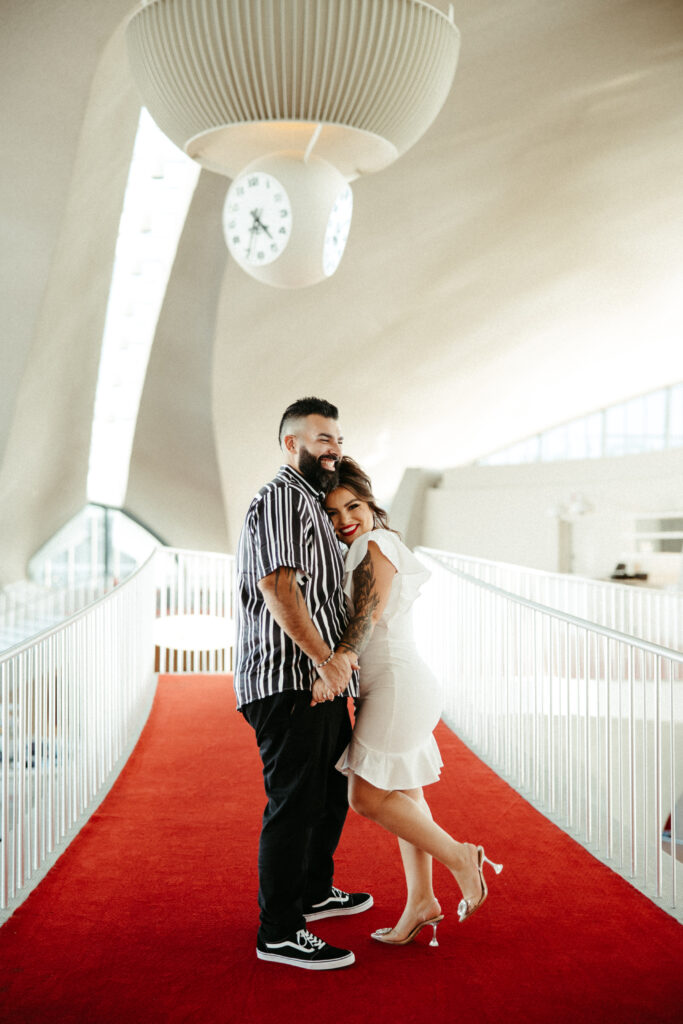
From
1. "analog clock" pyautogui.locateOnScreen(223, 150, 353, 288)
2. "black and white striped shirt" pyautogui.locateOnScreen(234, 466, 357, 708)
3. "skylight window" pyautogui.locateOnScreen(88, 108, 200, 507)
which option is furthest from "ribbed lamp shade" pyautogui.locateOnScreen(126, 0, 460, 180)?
"skylight window" pyautogui.locateOnScreen(88, 108, 200, 507)

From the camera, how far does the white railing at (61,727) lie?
3074mm

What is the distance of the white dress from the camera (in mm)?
2643

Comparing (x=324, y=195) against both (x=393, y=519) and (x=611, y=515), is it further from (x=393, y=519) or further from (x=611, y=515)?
(x=393, y=519)

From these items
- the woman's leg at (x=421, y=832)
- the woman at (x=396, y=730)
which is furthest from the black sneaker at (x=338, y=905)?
the woman's leg at (x=421, y=832)

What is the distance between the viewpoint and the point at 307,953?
2.48 meters

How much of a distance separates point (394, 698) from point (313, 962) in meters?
0.72

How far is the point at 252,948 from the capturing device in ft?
8.68

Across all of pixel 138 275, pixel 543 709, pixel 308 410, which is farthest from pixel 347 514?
pixel 138 275

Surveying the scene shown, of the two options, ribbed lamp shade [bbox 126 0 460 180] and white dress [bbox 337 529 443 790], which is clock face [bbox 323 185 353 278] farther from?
white dress [bbox 337 529 443 790]

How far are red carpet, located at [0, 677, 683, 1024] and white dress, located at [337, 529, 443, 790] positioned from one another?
51 cm

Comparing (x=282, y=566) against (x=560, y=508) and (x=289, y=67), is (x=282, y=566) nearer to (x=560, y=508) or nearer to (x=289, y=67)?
(x=289, y=67)

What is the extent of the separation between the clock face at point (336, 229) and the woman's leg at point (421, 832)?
79.7 inches

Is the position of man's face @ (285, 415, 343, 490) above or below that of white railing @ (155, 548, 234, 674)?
above

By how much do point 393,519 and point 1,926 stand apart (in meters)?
19.0
